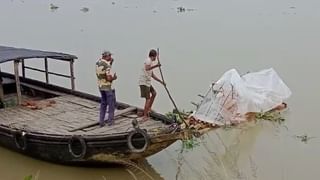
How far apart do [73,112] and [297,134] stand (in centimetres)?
427

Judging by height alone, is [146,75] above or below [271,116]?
above

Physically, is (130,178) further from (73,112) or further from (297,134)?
(297,134)

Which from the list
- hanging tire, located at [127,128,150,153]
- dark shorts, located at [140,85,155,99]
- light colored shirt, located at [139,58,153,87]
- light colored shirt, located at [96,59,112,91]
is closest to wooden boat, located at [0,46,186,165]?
hanging tire, located at [127,128,150,153]

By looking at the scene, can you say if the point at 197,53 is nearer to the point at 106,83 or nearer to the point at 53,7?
the point at 106,83

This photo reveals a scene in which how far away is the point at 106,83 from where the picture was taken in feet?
30.8

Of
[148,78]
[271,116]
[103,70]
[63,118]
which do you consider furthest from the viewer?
[271,116]

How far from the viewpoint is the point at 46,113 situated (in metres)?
10.5

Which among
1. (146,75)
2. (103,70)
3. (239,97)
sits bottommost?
(239,97)

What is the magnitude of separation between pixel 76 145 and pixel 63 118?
126 cm

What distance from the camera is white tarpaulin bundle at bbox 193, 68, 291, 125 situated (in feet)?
36.9

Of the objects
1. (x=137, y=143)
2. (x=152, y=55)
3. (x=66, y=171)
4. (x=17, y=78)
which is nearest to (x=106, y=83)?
(x=152, y=55)

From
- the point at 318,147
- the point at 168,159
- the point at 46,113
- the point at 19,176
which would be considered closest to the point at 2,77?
the point at 46,113

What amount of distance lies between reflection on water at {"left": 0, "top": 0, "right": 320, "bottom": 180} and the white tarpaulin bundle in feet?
1.28

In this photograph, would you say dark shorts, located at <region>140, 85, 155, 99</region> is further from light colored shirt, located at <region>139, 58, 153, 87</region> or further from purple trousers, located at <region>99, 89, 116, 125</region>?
purple trousers, located at <region>99, 89, 116, 125</region>
